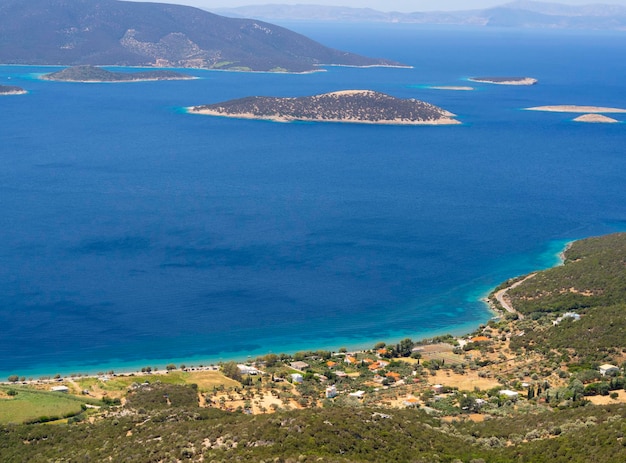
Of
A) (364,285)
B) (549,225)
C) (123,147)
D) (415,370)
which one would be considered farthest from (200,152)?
(415,370)

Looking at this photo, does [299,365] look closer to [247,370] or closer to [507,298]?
[247,370]

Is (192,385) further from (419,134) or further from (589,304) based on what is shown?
(419,134)

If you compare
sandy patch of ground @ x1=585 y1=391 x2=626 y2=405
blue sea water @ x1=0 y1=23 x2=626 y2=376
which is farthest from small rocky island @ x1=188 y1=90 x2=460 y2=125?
sandy patch of ground @ x1=585 y1=391 x2=626 y2=405

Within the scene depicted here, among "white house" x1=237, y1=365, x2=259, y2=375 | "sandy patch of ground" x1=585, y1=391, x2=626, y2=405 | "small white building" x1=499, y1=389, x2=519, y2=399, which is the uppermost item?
"sandy patch of ground" x1=585, y1=391, x2=626, y2=405

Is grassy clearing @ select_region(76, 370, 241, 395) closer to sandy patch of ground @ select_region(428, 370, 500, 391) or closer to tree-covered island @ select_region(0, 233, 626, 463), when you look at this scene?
tree-covered island @ select_region(0, 233, 626, 463)

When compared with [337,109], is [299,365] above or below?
below

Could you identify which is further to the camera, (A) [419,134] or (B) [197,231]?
(A) [419,134]

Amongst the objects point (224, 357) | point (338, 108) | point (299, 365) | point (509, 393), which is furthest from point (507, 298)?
point (338, 108)
